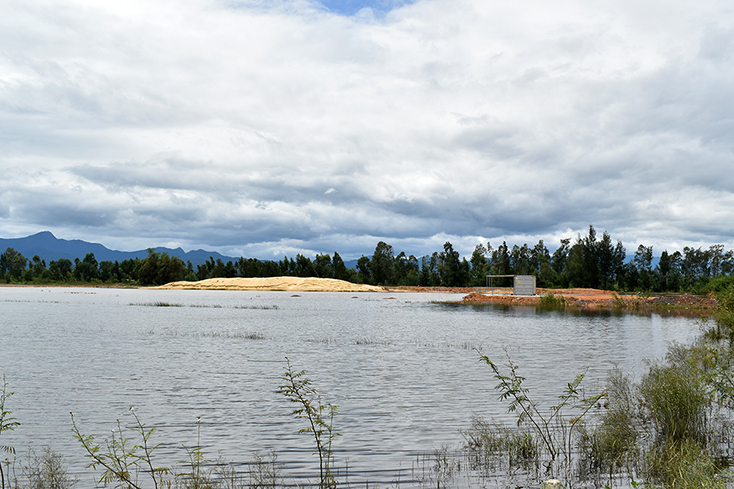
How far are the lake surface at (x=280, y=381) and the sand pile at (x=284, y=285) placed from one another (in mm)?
115697

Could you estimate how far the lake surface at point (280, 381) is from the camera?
12328mm

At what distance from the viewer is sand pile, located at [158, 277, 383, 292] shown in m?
156

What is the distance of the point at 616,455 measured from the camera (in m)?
10.9

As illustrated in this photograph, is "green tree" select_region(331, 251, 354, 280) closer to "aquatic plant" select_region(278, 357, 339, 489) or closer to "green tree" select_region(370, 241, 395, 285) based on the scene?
"green tree" select_region(370, 241, 395, 285)

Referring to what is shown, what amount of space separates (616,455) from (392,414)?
6.14 meters

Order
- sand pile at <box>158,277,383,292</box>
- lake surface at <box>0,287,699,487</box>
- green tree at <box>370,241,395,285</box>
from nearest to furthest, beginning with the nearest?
lake surface at <box>0,287,699,487</box> < sand pile at <box>158,277,383,292</box> < green tree at <box>370,241,395,285</box>

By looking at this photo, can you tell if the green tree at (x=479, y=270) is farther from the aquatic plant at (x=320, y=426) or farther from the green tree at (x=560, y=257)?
the aquatic plant at (x=320, y=426)

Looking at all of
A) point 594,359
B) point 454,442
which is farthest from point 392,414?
point 594,359

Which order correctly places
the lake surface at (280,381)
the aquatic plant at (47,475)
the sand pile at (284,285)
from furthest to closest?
the sand pile at (284,285), the lake surface at (280,381), the aquatic plant at (47,475)

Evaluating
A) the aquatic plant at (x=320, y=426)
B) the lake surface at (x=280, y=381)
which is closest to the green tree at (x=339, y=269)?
the lake surface at (x=280, y=381)

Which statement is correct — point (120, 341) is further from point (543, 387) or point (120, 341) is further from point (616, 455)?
point (616, 455)

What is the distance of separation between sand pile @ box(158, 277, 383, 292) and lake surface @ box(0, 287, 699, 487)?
11570 cm

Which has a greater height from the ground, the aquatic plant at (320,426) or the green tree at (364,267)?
the green tree at (364,267)

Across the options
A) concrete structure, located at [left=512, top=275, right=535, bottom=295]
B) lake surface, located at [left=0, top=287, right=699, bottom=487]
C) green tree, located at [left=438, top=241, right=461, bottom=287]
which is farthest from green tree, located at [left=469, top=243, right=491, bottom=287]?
lake surface, located at [left=0, top=287, right=699, bottom=487]
